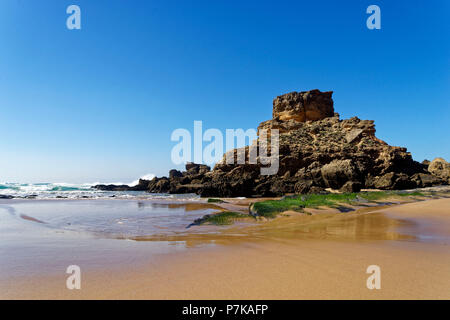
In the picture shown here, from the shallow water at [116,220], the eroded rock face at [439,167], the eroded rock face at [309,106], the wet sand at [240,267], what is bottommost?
the shallow water at [116,220]

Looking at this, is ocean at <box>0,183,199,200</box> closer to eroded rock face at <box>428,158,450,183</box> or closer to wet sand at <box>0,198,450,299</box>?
wet sand at <box>0,198,450,299</box>

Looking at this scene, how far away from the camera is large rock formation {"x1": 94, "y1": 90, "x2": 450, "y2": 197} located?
27.6 m

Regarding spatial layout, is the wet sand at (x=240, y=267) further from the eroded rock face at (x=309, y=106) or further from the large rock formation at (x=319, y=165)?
the eroded rock face at (x=309, y=106)

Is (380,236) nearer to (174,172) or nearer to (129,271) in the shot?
(129,271)

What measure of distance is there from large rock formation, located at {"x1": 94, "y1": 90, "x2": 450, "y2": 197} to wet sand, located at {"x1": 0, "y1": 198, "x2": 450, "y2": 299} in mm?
20011

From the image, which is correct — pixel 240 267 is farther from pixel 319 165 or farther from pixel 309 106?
pixel 309 106

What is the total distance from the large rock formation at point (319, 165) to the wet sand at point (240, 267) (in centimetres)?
2001

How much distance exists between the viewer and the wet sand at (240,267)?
8.45 ft

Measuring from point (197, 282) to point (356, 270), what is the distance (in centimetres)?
207

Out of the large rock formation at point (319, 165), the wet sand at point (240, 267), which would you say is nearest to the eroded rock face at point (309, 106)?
the large rock formation at point (319, 165)

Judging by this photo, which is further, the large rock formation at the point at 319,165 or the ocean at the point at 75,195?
the ocean at the point at 75,195

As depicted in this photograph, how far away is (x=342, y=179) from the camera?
2666 centimetres

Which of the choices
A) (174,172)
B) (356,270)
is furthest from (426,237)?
(174,172)

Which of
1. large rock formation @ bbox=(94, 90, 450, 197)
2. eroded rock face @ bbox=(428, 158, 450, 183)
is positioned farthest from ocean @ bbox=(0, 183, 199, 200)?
eroded rock face @ bbox=(428, 158, 450, 183)
